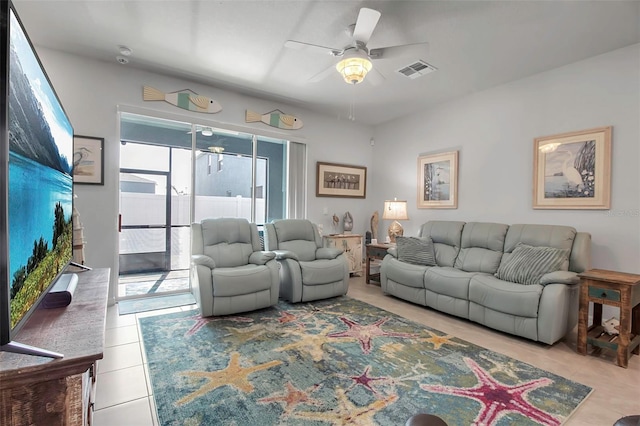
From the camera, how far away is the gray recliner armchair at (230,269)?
3.06 m

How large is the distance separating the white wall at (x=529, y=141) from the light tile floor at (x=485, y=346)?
3.80 ft

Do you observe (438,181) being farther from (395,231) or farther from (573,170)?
(573,170)

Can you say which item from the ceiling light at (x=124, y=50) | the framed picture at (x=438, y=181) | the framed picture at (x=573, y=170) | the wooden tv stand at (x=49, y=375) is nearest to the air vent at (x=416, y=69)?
the framed picture at (x=438, y=181)

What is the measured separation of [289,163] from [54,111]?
3.55 m

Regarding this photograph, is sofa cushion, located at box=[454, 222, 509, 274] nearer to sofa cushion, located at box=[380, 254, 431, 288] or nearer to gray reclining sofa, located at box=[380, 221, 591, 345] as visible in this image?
gray reclining sofa, located at box=[380, 221, 591, 345]

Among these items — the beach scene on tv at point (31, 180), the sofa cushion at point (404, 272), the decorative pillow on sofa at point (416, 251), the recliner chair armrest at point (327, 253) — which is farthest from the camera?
the recliner chair armrest at point (327, 253)

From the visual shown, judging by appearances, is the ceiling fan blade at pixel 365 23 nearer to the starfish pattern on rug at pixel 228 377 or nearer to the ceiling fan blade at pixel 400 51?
the ceiling fan blade at pixel 400 51

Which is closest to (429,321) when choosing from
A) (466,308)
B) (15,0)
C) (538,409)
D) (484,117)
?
(466,308)

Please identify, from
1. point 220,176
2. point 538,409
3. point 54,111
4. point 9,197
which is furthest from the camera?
point 220,176

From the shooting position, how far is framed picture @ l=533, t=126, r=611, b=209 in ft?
9.87

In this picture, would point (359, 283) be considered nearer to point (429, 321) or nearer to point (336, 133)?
point (429, 321)

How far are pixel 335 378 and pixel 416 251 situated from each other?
2.22m

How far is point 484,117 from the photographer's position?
13.1 feet

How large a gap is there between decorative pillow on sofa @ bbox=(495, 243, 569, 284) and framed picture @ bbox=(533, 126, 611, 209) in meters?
0.68
